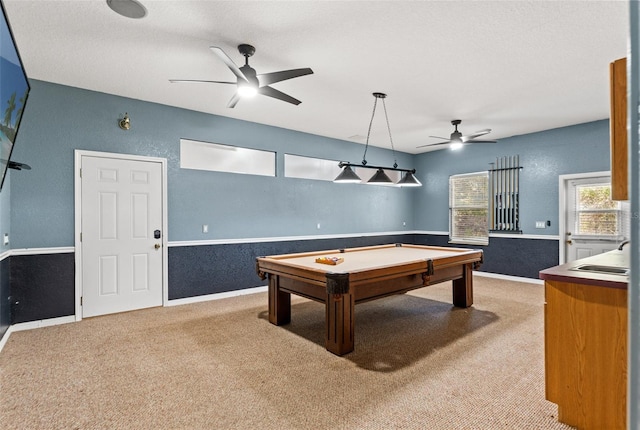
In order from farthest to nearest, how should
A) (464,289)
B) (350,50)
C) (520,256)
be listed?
(520,256)
(464,289)
(350,50)

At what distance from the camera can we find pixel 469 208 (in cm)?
728

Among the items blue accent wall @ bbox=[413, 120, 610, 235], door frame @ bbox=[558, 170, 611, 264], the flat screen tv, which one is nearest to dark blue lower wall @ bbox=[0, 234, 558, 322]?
door frame @ bbox=[558, 170, 611, 264]

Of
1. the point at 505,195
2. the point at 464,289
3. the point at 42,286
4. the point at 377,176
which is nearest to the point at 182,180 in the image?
the point at 42,286

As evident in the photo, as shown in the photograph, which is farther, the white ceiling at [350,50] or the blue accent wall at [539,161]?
the blue accent wall at [539,161]

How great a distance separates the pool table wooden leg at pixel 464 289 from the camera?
4.51 metres

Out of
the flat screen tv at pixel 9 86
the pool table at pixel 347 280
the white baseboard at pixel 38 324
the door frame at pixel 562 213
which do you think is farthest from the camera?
the door frame at pixel 562 213

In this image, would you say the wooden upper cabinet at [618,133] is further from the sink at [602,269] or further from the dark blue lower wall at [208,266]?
the dark blue lower wall at [208,266]

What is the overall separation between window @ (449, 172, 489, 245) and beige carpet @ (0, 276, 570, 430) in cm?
309

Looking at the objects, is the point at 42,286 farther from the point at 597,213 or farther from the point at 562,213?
the point at 597,213

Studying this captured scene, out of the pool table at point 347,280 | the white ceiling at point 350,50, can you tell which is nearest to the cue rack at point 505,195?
the white ceiling at point 350,50

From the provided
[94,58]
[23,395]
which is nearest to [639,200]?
[23,395]

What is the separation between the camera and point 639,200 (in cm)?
42

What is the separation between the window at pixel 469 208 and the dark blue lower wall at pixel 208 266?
28 centimetres

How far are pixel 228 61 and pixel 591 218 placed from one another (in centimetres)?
616
